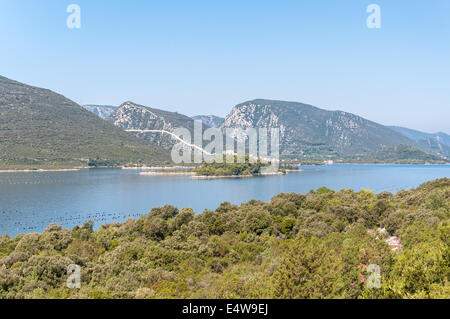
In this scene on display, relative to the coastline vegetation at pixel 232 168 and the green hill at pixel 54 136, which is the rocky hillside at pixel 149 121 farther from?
the coastline vegetation at pixel 232 168

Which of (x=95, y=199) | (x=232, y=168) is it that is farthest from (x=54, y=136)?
(x=95, y=199)

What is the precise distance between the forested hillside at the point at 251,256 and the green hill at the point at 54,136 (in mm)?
83702

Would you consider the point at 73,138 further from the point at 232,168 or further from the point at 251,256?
the point at 251,256

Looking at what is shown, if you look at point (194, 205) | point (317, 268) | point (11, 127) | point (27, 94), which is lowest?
point (194, 205)

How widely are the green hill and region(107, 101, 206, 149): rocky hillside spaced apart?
58.4 ft

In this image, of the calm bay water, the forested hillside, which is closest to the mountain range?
the calm bay water

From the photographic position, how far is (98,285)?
1182 centimetres

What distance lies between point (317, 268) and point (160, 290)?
13.9ft

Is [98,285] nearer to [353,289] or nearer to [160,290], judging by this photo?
[160,290]

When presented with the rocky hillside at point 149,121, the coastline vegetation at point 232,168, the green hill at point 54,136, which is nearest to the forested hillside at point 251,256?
the coastline vegetation at point 232,168

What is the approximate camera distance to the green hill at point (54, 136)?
100 m

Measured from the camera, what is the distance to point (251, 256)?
16.1 metres
